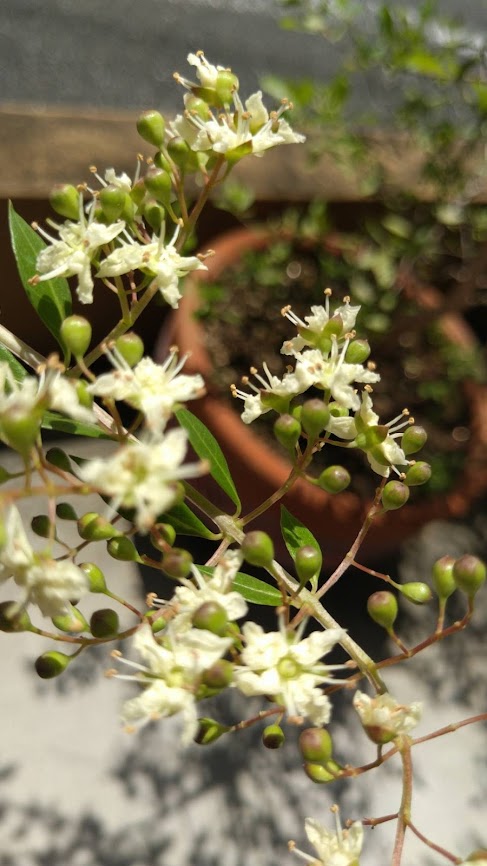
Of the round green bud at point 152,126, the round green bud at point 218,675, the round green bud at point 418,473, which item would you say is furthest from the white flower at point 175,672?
the round green bud at point 152,126

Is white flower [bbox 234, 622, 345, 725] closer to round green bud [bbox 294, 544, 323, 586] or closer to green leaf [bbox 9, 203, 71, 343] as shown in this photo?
round green bud [bbox 294, 544, 323, 586]

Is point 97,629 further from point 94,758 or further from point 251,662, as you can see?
point 94,758

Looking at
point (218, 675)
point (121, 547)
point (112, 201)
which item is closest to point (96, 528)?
point (121, 547)

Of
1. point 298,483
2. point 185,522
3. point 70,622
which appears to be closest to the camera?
point 70,622

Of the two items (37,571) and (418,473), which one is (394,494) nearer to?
(418,473)

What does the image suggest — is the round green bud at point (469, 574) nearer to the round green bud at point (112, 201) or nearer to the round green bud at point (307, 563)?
the round green bud at point (307, 563)
